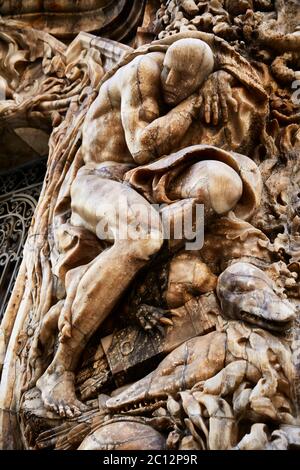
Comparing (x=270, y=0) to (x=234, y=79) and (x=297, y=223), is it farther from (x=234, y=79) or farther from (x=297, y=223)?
(x=297, y=223)

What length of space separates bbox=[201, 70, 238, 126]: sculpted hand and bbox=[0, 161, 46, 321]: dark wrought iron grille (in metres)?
2.19

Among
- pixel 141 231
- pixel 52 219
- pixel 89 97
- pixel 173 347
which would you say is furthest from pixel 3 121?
pixel 173 347

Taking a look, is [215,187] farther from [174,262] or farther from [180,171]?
[174,262]

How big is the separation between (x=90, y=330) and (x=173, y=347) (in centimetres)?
48

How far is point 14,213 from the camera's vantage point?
5.55 metres

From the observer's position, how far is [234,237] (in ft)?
10.6

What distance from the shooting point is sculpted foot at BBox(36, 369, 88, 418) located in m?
2.93

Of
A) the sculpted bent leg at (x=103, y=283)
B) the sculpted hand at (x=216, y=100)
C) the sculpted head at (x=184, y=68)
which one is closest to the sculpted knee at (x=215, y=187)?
the sculpted bent leg at (x=103, y=283)

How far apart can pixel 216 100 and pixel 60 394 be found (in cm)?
199

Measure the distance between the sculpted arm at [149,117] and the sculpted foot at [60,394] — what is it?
54.2 inches

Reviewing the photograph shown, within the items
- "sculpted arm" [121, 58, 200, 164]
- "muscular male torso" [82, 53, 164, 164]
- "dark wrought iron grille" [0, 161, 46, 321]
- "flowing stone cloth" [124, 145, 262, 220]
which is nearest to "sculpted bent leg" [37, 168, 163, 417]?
"flowing stone cloth" [124, 145, 262, 220]

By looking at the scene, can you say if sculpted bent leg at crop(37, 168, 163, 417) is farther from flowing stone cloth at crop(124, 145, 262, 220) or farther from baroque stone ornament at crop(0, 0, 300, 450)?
flowing stone cloth at crop(124, 145, 262, 220)

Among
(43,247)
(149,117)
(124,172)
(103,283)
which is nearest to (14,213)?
(43,247)

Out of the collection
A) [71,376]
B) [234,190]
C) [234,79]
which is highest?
[234,79]
